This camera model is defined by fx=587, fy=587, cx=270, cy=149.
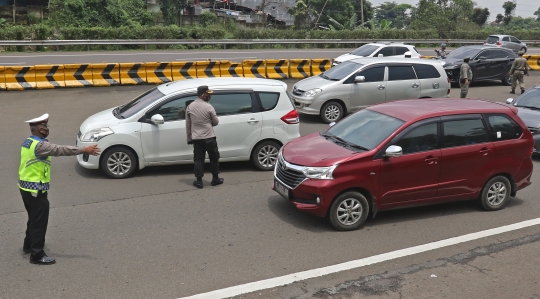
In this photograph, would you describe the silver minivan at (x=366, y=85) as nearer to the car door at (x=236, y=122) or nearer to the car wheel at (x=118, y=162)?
the car door at (x=236, y=122)

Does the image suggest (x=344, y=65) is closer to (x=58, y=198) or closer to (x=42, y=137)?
(x=58, y=198)

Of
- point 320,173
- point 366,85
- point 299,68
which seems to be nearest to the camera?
point 320,173

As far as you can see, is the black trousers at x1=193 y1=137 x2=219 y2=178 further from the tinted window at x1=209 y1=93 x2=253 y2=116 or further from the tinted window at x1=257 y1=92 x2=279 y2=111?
the tinted window at x1=257 y1=92 x2=279 y2=111

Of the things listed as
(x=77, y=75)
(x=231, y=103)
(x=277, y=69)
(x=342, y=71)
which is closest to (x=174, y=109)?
(x=231, y=103)

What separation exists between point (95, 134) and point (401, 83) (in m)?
8.95

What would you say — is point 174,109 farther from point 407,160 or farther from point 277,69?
point 277,69

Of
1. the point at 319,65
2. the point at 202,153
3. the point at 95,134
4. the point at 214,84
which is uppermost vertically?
the point at 214,84

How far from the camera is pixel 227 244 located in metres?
7.34

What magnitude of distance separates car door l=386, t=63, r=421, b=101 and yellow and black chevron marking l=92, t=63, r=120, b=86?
9213 millimetres

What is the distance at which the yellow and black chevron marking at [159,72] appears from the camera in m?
20.3

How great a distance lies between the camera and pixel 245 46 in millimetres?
36781

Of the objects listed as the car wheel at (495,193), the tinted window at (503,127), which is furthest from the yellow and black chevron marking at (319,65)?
the car wheel at (495,193)

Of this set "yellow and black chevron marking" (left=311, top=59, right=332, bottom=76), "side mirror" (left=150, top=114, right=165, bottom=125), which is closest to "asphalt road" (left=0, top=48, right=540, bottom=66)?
"yellow and black chevron marking" (left=311, top=59, right=332, bottom=76)

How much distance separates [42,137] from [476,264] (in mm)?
5221
